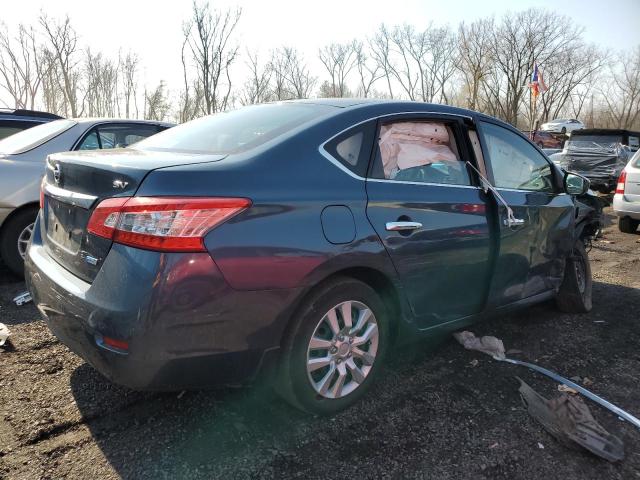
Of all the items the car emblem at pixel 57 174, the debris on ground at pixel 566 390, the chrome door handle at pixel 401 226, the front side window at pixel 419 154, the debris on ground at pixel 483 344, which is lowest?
the debris on ground at pixel 566 390

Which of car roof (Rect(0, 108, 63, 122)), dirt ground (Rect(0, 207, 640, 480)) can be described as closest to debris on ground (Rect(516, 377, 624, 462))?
dirt ground (Rect(0, 207, 640, 480))

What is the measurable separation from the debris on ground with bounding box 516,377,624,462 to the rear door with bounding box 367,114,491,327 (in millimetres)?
683

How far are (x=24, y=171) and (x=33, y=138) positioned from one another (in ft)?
1.73

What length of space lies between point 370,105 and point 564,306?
2.82 m

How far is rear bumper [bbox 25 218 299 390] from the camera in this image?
6.19 feet

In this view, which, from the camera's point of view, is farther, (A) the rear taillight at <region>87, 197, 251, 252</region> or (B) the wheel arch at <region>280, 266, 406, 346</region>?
(B) the wheel arch at <region>280, 266, 406, 346</region>

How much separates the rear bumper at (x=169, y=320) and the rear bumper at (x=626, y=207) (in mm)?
Answer: 8163

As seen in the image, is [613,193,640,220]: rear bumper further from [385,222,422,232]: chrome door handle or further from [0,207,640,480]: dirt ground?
[385,222,422,232]: chrome door handle

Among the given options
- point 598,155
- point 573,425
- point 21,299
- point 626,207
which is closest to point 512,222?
point 573,425

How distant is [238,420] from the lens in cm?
247

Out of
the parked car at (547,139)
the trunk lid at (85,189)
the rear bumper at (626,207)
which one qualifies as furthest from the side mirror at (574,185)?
the parked car at (547,139)

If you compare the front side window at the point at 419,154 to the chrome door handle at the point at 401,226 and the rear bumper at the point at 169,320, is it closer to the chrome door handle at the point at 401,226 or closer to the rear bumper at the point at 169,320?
the chrome door handle at the point at 401,226

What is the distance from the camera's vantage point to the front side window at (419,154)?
106 inches

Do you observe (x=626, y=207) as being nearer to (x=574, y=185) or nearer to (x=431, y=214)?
(x=574, y=185)
